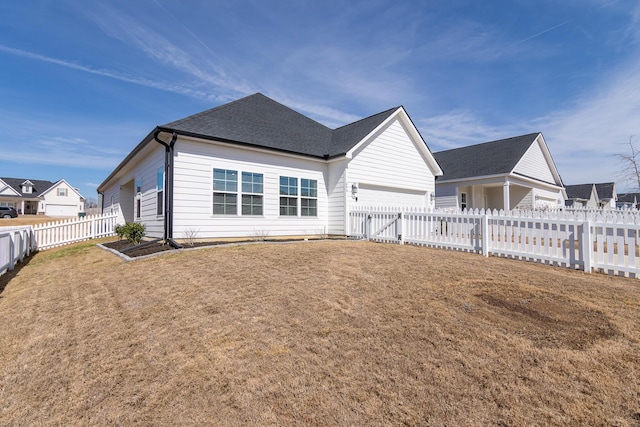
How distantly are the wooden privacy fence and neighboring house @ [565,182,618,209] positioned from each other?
4208cm

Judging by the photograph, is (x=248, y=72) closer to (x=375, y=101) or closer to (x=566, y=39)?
(x=375, y=101)

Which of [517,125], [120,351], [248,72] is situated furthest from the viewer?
[517,125]

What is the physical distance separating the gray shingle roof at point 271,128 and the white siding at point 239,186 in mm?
437

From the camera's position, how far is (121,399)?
2412 mm

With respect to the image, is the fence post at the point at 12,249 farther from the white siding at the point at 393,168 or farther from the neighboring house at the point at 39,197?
the neighboring house at the point at 39,197

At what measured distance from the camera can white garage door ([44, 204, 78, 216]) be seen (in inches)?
1922

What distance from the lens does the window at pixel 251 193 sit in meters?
10.6

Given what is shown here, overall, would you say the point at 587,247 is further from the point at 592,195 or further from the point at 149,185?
the point at 592,195

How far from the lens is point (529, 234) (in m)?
6.85

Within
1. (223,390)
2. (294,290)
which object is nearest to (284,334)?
(223,390)

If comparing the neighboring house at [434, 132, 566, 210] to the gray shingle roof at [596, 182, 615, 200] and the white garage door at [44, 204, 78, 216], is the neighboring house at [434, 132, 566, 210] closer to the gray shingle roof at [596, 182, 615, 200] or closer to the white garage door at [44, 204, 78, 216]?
the gray shingle roof at [596, 182, 615, 200]

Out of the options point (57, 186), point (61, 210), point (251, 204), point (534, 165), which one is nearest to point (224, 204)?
point (251, 204)

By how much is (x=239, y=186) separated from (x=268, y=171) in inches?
51.9

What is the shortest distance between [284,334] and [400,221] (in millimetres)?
7294
